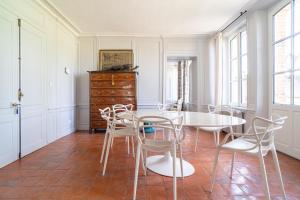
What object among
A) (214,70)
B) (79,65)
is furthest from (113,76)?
(214,70)

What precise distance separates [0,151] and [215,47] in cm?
496

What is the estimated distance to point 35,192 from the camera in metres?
1.95

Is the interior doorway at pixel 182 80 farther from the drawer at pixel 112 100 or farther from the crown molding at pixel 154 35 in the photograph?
the drawer at pixel 112 100

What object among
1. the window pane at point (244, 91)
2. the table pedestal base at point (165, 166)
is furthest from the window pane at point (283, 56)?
the table pedestal base at point (165, 166)

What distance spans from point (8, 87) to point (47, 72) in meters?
1.12

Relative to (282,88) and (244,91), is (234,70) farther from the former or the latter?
(282,88)

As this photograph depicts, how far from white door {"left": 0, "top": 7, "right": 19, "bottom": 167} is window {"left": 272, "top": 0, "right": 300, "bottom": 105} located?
13.0 feet

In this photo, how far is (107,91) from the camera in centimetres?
486

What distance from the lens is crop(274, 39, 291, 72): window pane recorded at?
312 cm

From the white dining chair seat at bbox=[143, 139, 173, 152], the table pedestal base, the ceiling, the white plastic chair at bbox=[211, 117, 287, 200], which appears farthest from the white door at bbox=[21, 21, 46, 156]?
the white plastic chair at bbox=[211, 117, 287, 200]

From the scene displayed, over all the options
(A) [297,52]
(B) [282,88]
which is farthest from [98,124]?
(A) [297,52]

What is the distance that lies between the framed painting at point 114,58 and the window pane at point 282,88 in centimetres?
331

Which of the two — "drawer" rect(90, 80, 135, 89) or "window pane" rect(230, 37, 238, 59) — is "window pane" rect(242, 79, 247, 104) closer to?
"window pane" rect(230, 37, 238, 59)

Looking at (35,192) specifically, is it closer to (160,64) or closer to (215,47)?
(160,64)
